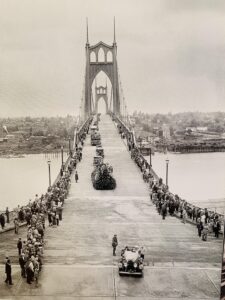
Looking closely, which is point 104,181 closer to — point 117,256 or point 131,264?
point 117,256

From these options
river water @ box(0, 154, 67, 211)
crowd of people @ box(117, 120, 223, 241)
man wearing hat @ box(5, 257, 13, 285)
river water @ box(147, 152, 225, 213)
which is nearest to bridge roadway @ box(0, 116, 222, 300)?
man wearing hat @ box(5, 257, 13, 285)

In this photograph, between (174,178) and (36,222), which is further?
(174,178)

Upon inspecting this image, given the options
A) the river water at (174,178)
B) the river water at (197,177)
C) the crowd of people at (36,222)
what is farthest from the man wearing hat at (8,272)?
the river water at (197,177)

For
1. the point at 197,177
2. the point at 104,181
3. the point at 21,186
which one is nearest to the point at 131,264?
the point at 104,181

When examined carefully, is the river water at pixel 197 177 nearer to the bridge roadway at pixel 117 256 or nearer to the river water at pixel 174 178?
the river water at pixel 174 178

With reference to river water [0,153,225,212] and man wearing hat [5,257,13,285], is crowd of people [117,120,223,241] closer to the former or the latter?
river water [0,153,225,212]

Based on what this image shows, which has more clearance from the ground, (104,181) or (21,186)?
(104,181)
